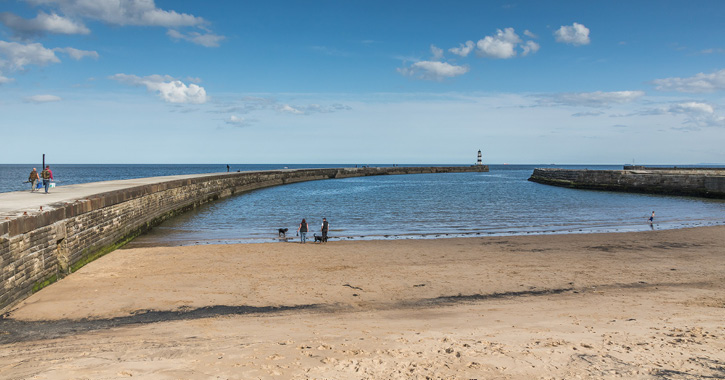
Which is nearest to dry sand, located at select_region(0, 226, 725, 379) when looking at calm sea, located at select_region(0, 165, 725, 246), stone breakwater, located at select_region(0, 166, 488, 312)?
stone breakwater, located at select_region(0, 166, 488, 312)

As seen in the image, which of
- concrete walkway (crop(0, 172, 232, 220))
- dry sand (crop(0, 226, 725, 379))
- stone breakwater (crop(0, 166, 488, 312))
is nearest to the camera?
dry sand (crop(0, 226, 725, 379))

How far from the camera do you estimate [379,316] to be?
9.01 m

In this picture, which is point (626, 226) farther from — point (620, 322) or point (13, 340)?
point (13, 340)

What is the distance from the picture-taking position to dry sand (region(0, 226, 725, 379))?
20.2ft

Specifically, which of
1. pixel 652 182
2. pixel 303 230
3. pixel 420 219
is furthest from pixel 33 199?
pixel 652 182

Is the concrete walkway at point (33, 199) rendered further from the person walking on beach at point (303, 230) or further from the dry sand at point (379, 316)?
the person walking on beach at point (303, 230)

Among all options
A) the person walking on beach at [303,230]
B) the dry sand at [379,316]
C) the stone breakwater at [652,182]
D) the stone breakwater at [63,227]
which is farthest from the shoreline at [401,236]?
the stone breakwater at [652,182]

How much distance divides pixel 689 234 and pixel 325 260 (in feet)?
53.6

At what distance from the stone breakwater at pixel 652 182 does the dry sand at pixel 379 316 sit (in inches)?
1298

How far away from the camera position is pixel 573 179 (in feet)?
206

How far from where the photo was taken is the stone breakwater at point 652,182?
4222cm

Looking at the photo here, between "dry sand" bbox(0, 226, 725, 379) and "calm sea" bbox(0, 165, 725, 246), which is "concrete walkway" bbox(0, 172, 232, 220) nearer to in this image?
"dry sand" bbox(0, 226, 725, 379)

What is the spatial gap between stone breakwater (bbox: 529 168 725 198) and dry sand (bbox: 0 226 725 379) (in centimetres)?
3296

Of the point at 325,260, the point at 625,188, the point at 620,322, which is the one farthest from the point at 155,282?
the point at 625,188
